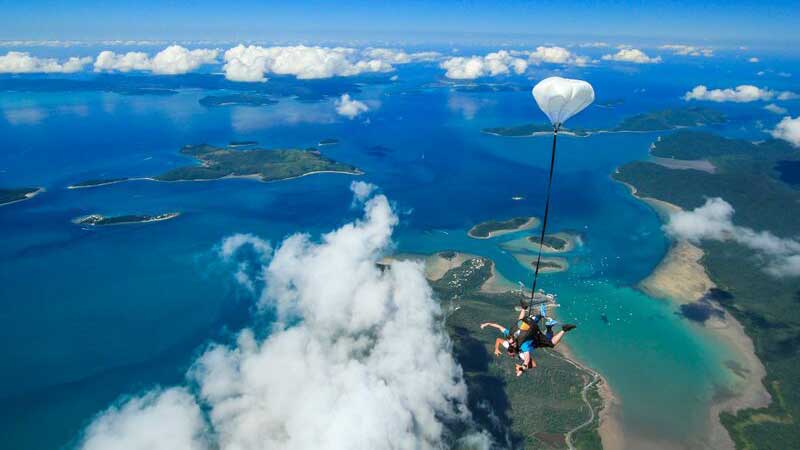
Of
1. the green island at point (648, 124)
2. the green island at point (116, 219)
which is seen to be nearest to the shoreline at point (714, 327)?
the green island at point (648, 124)

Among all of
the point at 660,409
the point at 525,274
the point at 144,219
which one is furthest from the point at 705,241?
the point at 144,219

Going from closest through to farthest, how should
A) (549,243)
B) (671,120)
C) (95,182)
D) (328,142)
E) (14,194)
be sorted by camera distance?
1. (549,243)
2. (14,194)
3. (95,182)
4. (328,142)
5. (671,120)

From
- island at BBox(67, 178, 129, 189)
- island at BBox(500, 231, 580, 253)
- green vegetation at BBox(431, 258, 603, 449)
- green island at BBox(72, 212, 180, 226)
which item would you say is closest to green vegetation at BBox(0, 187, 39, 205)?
island at BBox(67, 178, 129, 189)

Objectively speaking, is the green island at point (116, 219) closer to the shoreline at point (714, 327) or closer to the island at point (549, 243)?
the island at point (549, 243)

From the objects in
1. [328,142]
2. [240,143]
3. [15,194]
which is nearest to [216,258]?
[15,194]

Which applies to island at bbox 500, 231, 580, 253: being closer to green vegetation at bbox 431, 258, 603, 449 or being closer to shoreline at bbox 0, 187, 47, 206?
green vegetation at bbox 431, 258, 603, 449

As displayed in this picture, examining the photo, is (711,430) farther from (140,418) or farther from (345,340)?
(140,418)

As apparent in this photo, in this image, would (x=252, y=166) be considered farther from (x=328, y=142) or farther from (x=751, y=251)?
(x=751, y=251)
